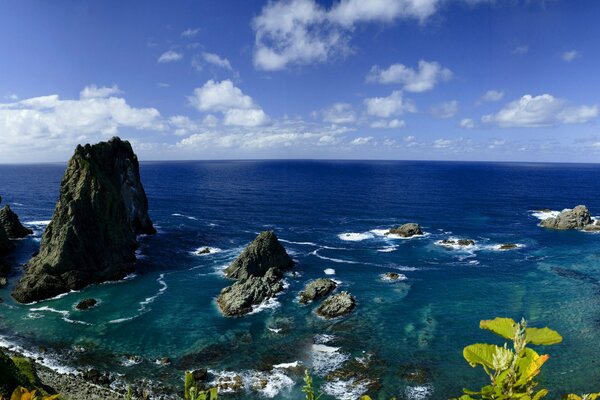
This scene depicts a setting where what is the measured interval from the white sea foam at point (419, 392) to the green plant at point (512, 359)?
38.3 meters

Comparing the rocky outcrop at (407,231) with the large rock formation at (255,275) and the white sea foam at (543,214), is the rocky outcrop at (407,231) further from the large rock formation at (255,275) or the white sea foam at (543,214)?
the white sea foam at (543,214)

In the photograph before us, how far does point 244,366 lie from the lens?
47.9m

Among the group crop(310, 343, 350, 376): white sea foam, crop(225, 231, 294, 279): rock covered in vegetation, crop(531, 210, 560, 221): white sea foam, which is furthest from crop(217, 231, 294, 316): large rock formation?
crop(531, 210, 560, 221): white sea foam

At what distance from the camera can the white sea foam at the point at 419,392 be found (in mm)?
42281

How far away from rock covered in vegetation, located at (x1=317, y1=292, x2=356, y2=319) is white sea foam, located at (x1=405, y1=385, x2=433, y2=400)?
713 inches

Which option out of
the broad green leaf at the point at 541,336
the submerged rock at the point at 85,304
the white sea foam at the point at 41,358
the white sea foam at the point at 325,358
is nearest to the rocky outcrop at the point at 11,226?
the submerged rock at the point at 85,304

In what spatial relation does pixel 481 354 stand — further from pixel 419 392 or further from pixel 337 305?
pixel 337 305

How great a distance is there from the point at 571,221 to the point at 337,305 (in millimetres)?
88410

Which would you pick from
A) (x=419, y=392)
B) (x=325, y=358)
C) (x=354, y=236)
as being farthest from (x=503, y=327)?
(x=354, y=236)

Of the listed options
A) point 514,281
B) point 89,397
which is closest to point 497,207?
→ point 514,281

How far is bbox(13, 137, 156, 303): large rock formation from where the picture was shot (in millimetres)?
69000

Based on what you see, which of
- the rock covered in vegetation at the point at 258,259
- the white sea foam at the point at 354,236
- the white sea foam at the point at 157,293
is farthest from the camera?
the white sea foam at the point at 354,236

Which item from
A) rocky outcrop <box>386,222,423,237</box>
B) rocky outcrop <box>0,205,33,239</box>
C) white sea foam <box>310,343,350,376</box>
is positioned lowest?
white sea foam <box>310,343,350,376</box>

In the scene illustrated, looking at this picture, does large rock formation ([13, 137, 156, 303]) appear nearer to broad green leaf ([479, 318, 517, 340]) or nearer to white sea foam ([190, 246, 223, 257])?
white sea foam ([190, 246, 223, 257])
